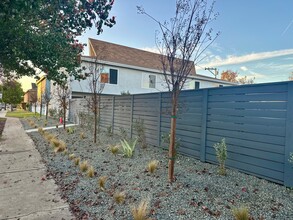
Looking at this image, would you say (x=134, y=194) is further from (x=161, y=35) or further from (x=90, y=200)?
(x=161, y=35)

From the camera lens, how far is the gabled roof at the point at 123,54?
17.2 metres

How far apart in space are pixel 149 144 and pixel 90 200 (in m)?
3.87

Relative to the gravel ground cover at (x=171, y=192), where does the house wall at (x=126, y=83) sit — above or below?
above

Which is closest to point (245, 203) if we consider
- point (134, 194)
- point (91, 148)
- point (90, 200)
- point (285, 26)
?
point (134, 194)

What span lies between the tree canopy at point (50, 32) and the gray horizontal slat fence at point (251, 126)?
3.00m

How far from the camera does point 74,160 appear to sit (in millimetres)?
5422

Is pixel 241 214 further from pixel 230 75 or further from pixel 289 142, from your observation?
pixel 230 75

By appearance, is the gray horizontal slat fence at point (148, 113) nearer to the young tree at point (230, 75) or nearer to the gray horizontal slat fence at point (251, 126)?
the gray horizontal slat fence at point (251, 126)

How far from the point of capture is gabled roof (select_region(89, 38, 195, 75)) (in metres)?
17.2

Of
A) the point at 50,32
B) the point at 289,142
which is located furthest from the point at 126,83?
the point at 289,142

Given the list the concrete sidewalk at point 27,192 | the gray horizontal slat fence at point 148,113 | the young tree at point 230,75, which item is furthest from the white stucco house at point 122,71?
the young tree at point 230,75

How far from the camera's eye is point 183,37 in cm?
357

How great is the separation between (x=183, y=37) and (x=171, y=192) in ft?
8.78

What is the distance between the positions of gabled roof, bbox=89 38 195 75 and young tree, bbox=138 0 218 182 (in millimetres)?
13017
